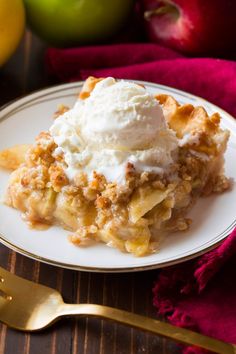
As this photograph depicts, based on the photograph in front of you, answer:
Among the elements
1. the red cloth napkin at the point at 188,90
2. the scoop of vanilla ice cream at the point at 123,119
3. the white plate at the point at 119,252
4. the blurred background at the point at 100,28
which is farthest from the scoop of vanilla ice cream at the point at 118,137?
the blurred background at the point at 100,28

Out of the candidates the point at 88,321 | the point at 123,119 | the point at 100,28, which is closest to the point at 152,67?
the point at 100,28

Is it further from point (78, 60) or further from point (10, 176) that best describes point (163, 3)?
point (10, 176)

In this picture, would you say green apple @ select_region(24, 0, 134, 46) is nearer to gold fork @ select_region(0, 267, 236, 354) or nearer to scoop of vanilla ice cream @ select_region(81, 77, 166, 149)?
scoop of vanilla ice cream @ select_region(81, 77, 166, 149)

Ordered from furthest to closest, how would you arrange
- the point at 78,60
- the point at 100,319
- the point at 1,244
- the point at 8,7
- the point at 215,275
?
the point at 78,60 → the point at 8,7 → the point at 1,244 → the point at 215,275 → the point at 100,319

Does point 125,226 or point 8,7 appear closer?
point 125,226

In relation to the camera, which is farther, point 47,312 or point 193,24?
point 193,24

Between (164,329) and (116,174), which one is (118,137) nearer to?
(116,174)

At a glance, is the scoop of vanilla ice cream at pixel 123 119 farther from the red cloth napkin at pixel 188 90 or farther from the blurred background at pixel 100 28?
the blurred background at pixel 100 28

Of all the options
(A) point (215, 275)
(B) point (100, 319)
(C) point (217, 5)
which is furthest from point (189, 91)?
(B) point (100, 319)
